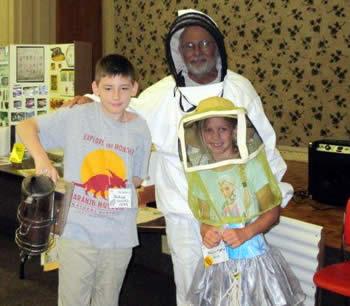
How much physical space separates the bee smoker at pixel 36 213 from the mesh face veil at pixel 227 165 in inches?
19.0

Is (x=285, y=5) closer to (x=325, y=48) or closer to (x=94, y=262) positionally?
(x=325, y=48)

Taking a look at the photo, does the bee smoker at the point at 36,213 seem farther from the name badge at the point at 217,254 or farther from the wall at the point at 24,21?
the wall at the point at 24,21

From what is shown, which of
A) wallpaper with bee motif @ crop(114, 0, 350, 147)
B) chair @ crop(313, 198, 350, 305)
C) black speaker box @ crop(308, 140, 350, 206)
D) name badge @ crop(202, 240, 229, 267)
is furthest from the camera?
wallpaper with bee motif @ crop(114, 0, 350, 147)

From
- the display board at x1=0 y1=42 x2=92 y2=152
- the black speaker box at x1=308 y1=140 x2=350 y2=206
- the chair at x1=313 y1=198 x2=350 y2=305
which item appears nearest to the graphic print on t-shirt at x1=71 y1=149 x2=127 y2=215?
the chair at x1=313 y1=198 x2=350 y2=305

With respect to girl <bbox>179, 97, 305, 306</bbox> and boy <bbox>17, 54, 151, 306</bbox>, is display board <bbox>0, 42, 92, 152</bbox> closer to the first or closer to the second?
boy <bbox>17, 54, 151, 306</bbox>

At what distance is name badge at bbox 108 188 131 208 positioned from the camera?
185 centimetres

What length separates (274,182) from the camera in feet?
5.97

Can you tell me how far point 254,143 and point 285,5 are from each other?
4.71 meters

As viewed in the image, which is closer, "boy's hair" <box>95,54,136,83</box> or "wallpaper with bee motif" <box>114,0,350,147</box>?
"boy's hair" <box>95,54,136,83</box>

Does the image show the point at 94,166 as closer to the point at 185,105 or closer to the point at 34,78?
the point at 185,105

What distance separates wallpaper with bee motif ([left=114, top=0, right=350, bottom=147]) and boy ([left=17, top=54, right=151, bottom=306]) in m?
4.30

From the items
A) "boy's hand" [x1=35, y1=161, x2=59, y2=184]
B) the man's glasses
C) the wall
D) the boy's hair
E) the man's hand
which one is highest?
the wall

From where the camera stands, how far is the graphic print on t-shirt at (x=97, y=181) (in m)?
1.86

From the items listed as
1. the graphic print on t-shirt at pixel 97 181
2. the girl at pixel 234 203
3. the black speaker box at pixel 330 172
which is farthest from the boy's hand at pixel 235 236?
the black speaker box at pixel 330 172
